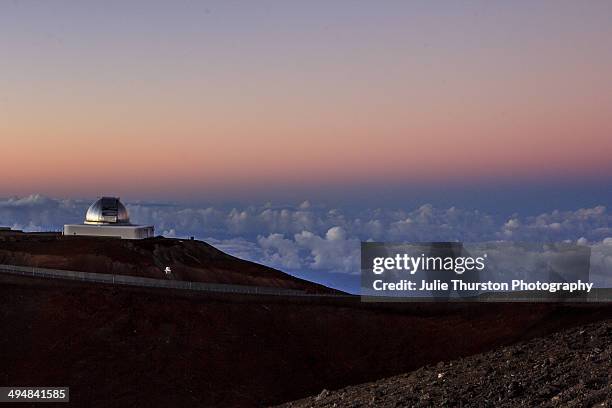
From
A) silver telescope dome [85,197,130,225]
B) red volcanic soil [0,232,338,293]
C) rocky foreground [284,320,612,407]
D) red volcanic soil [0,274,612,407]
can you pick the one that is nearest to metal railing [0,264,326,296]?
red volcanic soil [0,274,612,407]

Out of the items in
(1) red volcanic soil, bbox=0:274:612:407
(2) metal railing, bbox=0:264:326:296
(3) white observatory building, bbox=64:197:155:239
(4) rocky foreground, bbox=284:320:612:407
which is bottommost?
(1) red volcanic soil, bbox=0:274:612:407

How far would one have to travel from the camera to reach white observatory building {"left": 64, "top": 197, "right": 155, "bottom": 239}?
69.0m

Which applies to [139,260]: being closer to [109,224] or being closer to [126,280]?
[126,280]

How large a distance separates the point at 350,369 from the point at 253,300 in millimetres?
Result: 9066

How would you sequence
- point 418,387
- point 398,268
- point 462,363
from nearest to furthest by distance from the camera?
point 418,387, point 462,363, point 398,268

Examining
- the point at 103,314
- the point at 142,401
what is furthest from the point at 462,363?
the point at 103,314

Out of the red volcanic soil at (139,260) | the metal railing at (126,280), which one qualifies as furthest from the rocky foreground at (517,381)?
the red volcanic soil at (139,260)

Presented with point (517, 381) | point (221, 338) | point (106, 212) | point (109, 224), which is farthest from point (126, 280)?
point (517, 381)

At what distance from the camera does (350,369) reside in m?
38.5

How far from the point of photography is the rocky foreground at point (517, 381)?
17.5 m

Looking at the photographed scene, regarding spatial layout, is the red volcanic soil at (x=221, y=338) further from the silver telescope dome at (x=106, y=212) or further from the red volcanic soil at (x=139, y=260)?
the silver telescope dome at (x=106, y=212)

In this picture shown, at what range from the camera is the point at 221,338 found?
39750 millimetres

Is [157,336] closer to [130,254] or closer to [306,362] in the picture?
[306,362]

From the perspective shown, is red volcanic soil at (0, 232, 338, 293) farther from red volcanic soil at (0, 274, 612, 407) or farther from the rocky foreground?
the rocky foreground
